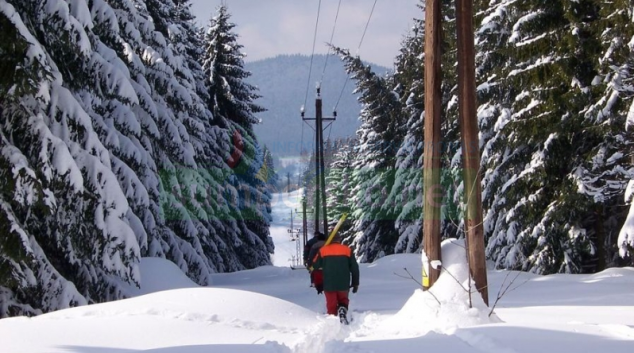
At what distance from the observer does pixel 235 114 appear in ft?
111

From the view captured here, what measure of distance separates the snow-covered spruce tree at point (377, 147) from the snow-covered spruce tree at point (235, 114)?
5.85m

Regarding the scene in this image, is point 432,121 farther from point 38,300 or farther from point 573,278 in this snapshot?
point 573,278

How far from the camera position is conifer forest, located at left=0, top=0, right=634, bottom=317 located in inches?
394

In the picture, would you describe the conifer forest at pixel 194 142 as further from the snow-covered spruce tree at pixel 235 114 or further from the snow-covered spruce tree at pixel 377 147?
the snow-covered spruce tree at pixel 377 147

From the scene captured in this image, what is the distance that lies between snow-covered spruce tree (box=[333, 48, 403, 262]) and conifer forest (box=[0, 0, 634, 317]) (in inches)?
182

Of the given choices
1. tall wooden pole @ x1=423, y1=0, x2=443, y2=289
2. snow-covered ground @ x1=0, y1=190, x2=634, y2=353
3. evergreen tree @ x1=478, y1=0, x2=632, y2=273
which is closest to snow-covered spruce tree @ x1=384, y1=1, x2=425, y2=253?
evergreen tree @ x1=478, y1=0, x2=632, y2=273

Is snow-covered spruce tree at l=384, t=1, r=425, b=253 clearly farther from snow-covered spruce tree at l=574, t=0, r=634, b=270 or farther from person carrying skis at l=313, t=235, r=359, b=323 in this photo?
person carrying skis at l=313, t=235, r=359, b=323

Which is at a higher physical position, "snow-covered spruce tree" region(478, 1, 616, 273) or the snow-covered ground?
"snow-covered spruce tree" region(478, 1, 616, 273)

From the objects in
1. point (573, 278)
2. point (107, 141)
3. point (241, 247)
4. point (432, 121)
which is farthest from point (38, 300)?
point (241, 247)

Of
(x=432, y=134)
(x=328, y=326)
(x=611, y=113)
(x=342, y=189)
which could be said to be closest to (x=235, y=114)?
(x=611, y=113)

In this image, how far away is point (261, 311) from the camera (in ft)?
29.6

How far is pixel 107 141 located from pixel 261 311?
6.41 meters

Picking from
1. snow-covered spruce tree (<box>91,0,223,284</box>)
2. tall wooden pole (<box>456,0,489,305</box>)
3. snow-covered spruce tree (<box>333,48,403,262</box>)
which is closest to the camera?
tall wooden pole (<box>456,0,489,305</box>)

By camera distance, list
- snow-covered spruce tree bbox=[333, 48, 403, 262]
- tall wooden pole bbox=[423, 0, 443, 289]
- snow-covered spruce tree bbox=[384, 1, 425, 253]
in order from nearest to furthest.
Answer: tall wooden pole bbox=[423, 0, 443, 289]
snow-covered spruce tree bbox=[384, 1, 425, 253]
snow-covered spruce tree bbox=[333, 48, 403, 262]
